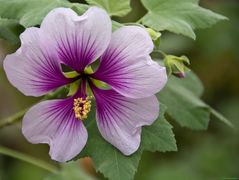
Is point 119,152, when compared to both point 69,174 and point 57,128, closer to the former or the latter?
point 57,128

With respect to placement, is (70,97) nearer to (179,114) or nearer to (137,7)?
(179,114)

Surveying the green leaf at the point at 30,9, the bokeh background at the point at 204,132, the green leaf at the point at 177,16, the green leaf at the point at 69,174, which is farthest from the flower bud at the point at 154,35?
the bokeh background at the point at 204,132

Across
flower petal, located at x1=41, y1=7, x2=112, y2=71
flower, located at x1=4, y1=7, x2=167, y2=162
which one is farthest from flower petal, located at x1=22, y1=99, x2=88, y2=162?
flower petal, located at x1=41, y1=7, x2=112, y2=71

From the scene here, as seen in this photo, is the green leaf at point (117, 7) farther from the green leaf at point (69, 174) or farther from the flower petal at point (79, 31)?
the green leaf at point (69, 174)

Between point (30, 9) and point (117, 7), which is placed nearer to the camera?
point (30, 9)

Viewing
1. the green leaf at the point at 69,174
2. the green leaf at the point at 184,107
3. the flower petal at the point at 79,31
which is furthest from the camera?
the green leaf at the point at 69,174

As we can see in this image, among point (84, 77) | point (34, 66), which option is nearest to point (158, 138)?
point (84, 77)

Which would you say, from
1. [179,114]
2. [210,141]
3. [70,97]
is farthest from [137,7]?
[70,97]
